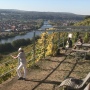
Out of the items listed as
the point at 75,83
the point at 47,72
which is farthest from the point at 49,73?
the point at 75,83

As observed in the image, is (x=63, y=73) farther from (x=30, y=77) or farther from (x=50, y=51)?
(x=50, y=51)

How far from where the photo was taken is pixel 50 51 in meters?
12.6

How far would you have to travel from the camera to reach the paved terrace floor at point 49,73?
791cm

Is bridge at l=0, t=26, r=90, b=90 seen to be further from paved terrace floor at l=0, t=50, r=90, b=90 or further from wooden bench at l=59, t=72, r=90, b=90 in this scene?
wooden bench at l=59, t=72, r=90, b=90

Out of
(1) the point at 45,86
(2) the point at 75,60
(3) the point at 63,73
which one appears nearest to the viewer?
(1) the point at 45,86

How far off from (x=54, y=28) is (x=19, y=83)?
19.5 feet

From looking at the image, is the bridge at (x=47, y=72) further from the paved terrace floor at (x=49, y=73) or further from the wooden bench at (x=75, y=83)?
the wooden bench at (x=75, y=83)

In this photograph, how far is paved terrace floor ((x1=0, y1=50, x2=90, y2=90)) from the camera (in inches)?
311

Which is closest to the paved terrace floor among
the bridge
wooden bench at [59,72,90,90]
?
the bridge

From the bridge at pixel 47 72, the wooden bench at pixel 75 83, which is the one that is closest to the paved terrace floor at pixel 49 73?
the bridge at pixel 47 72

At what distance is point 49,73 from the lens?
31.0 ft

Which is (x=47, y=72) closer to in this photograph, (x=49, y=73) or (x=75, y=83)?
(x=49, y=73)

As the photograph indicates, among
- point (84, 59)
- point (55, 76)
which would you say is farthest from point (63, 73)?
point (84, 59)

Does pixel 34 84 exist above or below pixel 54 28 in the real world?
below
